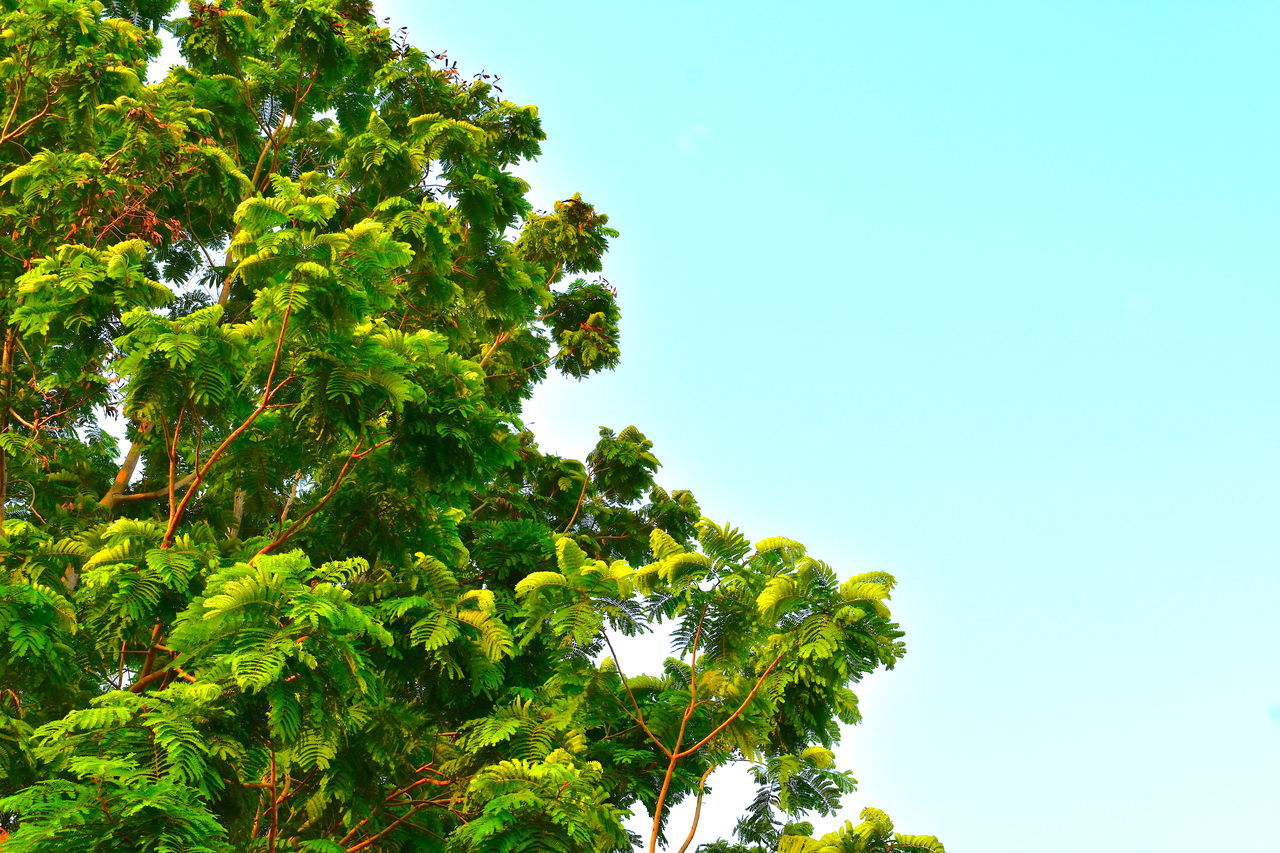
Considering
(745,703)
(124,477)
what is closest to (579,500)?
(124,477)

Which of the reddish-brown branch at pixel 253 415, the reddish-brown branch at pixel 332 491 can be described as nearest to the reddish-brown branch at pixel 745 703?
the reddish-brown branch at pixel 332 491

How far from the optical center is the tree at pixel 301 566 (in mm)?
5188

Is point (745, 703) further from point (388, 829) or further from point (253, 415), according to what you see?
point (253, 415)

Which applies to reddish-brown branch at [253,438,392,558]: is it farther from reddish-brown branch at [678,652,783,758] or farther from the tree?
reddish-brown branch at [678,652,783,758]

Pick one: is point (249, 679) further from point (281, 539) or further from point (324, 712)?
point (281, 539)

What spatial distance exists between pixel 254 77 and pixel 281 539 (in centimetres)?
662

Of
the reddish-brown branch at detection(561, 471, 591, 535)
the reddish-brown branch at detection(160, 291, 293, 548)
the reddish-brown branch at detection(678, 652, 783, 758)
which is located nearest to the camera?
the reddish-brown branch at detection(678, 652, 783, 758)

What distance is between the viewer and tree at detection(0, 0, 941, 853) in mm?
5188

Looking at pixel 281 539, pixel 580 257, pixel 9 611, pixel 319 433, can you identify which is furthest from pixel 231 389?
pixel 580 257

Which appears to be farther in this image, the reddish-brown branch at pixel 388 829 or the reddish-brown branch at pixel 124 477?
the reddish-brown branch at pixel 124 477

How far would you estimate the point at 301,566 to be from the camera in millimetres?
5242

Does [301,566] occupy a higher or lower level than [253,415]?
lower

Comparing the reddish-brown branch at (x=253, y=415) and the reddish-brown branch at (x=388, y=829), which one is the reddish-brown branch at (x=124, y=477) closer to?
the reddish-brown branch at (x=253, y=415)

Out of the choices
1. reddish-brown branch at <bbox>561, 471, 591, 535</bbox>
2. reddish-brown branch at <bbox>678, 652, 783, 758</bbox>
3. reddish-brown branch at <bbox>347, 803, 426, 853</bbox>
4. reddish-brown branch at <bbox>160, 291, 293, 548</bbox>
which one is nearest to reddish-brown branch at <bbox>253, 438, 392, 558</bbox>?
reddish-brown branch at <bbox>160, 291, 293, 548</bbox>
